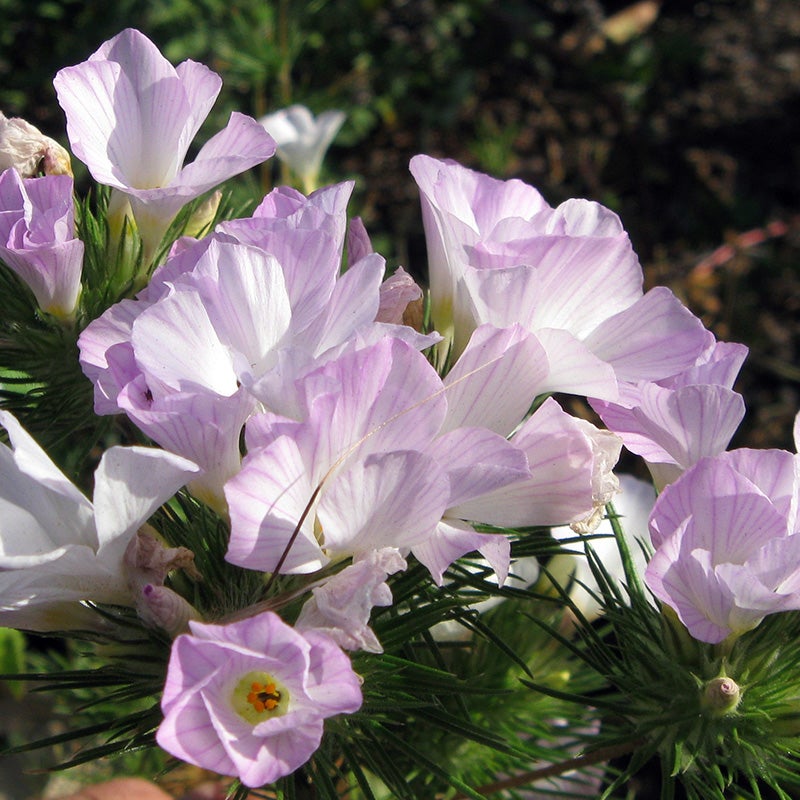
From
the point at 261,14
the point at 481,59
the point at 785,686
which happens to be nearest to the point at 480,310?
the point at 785,686

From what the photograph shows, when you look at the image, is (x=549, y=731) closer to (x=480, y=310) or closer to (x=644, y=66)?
(x=480, y=310)

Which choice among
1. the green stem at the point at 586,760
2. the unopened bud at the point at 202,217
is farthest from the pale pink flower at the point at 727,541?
the unopened bud at the point at 202,217

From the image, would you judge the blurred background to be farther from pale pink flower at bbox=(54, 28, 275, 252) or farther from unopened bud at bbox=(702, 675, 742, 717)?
unopened bud at bbox=(702, 675, 742, 717)

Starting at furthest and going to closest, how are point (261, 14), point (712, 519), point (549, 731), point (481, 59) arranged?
point (481, 59) < point (261, 14) < point (549, 731) < point (712, 519)

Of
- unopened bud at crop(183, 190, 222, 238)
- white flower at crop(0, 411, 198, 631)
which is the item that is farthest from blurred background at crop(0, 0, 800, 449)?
white flower at crop(0, 411, 198, 631)

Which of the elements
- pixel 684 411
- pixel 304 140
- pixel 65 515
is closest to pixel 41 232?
pixel 65 515

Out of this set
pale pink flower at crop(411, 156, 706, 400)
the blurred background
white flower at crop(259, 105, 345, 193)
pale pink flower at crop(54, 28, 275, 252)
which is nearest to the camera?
pale pink flower at crop(411, 156, 706, 400)

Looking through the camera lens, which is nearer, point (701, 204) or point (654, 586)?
point (654, 586)

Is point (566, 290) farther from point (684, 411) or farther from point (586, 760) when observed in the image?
point (586, 760)
